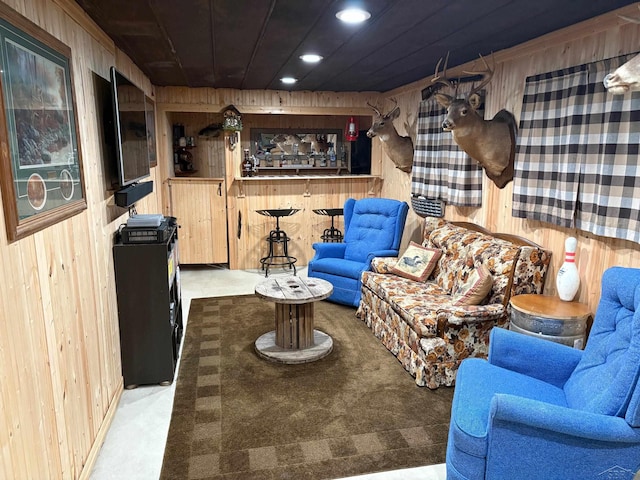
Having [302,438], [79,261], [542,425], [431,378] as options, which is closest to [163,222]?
[79,261]

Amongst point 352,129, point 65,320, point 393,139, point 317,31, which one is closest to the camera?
point 65,320

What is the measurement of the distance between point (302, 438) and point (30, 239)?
169 cm

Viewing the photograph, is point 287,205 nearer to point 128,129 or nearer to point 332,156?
point 332,156

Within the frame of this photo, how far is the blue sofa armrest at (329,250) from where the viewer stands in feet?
15.9

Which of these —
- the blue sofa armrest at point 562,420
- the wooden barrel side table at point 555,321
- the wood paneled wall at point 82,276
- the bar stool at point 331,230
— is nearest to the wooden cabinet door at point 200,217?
the bar stool at point 331,230

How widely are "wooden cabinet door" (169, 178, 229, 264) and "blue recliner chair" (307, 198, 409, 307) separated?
1.69 meters

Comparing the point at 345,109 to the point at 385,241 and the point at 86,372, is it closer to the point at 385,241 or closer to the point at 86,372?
the point at 385,241

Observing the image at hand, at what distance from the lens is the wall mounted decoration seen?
1447mm

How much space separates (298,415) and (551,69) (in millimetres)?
2812

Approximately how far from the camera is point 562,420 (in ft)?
5.48

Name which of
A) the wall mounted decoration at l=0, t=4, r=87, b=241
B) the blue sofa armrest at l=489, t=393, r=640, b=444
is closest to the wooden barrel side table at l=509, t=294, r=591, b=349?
the blue sofa armrest at l=489, t=393, r=640, b=444

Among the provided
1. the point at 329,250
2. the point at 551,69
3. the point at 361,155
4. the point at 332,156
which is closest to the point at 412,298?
the point at 329,250

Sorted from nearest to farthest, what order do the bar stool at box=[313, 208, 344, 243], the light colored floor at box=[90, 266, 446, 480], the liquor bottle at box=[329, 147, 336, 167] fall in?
the light colored floor at box=[90, 266, 446, 480]
the bar stool at box=[313, 208, 344, 243]
the liquor bottle at box=[329, 147, 336, 167]

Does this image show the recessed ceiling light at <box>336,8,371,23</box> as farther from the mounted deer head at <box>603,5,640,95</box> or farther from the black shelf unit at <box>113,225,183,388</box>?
the black shelf unit at <box>113,225,183,388</box>
